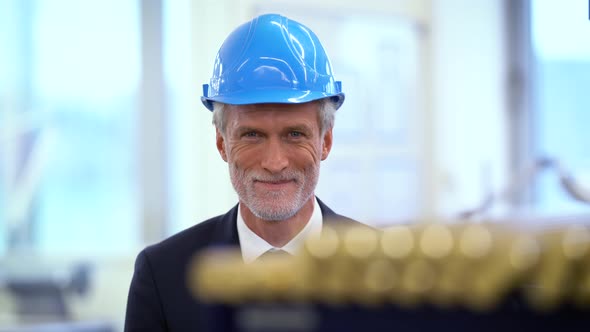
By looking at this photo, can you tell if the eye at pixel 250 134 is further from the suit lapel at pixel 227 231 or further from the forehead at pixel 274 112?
the suit lapel at pixel 227 231

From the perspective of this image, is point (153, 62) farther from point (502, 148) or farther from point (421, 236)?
point (421, 236)

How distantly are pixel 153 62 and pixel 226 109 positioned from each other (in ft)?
7.47

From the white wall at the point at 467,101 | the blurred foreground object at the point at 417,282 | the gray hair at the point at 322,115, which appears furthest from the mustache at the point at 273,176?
the white wall at the point at 467,101

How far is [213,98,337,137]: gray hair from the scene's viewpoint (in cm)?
146

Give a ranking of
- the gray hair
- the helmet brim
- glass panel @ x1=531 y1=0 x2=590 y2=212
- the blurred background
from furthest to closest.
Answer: glass panel @ x1=531 y1=0 x2=590 y2=212 < the blurred background < the gray hair < the helmet brim

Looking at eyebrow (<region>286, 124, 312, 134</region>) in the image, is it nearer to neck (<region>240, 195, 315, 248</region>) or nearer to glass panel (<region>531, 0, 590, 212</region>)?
neck (<region>240, 195, 315, 248</region>)

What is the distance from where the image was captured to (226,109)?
57.1 inches

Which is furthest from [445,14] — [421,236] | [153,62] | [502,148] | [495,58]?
[421,236]

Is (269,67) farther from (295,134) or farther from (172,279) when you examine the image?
(172,279)

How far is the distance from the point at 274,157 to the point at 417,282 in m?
0.81

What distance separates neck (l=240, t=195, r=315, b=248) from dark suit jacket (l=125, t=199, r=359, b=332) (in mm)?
34

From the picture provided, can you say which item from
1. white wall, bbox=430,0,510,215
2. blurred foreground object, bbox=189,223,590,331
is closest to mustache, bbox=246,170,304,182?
blurred foreground object, bbox=189,223,590,331

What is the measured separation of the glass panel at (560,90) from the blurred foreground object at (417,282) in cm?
411

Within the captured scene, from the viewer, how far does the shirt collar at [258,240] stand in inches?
56.7
